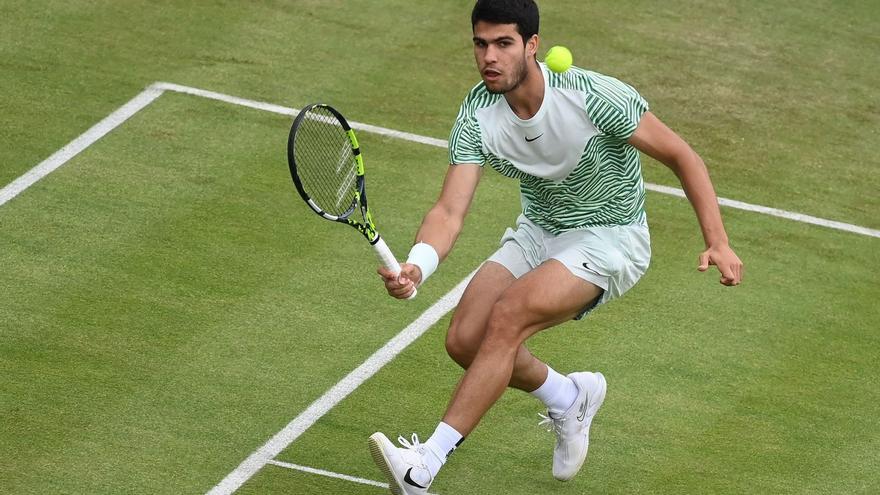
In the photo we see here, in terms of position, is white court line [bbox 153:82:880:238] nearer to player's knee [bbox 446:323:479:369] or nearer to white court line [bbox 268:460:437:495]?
player's knee [bbox 446:323:479:369]

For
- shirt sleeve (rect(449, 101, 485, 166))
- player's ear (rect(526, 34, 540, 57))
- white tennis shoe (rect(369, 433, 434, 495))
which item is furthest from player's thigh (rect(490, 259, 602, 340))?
player's ear (rect(526, 34, 540, 57))

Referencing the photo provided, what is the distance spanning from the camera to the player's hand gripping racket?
764 centimetres

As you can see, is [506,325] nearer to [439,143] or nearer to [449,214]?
[449,214]

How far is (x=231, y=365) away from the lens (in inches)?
373

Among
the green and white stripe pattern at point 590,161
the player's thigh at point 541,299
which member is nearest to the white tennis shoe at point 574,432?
the player's thigh at point 541,299

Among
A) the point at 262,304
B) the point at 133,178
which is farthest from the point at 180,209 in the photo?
the point at 262,304

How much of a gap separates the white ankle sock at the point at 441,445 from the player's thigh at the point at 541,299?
548 millimetres

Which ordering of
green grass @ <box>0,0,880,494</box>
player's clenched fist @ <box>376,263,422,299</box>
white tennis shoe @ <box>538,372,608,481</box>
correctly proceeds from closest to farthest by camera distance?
player's clenched fist @ <box>376,263,422,299</box> < white tennis shoe @ <box>538,372,608,481</box> < green grass @ <box>0,0,880,494</box>

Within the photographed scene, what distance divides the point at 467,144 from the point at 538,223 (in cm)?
65

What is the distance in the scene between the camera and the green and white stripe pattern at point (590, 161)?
8.14 m

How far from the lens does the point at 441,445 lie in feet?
25.5

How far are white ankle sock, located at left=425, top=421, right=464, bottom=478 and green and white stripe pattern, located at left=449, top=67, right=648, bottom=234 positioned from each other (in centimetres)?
134

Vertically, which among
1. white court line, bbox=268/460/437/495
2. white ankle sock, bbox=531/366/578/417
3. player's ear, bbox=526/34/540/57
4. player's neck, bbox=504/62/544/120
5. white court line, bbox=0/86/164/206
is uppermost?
player's ear, bbox=526/34/540/57

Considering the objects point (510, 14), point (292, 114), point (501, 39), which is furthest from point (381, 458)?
point (292, 114)
